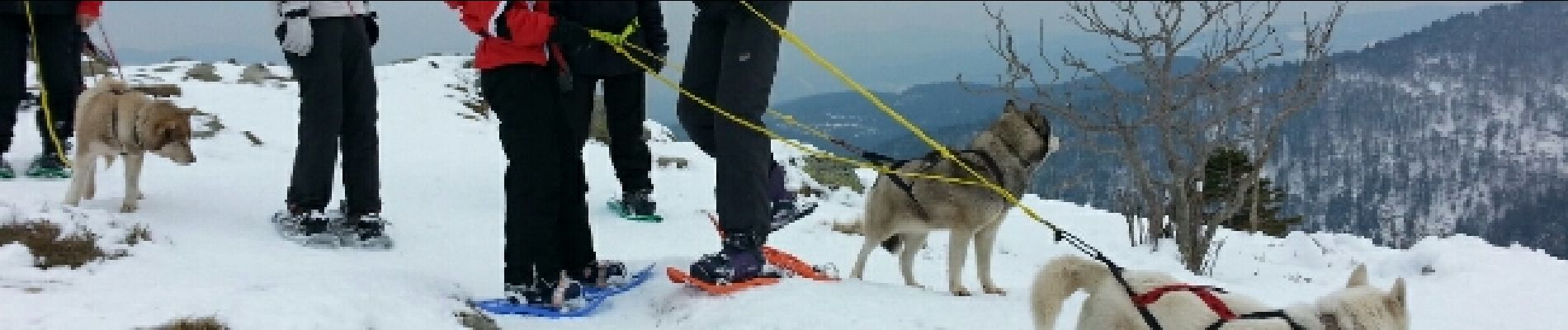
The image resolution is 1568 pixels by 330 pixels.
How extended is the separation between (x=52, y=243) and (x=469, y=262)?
6.84 feet

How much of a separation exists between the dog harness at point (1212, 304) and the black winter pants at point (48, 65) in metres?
6.98

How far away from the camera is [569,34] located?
429 cm

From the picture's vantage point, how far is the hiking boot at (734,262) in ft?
14.5

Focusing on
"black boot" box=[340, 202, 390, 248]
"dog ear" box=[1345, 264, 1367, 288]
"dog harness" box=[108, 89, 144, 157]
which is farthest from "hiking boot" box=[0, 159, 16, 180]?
"dog ear" box=[1345, 264, 1367, 288]

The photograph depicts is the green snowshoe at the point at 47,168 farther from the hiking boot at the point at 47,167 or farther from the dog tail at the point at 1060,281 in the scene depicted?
the dog tail at the point at 1060,281

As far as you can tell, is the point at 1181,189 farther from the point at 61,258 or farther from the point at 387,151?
the point at 61,258

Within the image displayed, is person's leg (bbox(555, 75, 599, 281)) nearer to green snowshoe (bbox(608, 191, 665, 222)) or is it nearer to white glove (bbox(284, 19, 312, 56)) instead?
white glove (bbox(284, 19, 312, 56))

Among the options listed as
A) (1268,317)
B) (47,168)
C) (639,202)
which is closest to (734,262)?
(1268,317)

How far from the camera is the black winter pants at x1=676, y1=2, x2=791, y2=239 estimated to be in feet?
14.1

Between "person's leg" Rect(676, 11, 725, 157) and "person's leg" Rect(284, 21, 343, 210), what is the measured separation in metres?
2.07

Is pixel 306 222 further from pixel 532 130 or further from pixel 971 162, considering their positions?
pixel 971 162

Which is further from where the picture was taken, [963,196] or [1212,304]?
[963,196]

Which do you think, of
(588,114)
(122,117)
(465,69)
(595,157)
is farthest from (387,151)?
(465,69)

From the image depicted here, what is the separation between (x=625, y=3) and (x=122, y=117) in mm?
3710
